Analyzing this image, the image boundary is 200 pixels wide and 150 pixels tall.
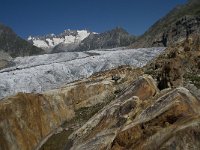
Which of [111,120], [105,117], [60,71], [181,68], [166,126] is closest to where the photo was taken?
[166,126]

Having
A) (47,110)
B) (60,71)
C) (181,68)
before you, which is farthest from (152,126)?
(60,71)

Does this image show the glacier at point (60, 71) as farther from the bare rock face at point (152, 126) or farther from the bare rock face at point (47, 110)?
the bare rock face at point (152, 126)

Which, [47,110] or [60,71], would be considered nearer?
[47,110]

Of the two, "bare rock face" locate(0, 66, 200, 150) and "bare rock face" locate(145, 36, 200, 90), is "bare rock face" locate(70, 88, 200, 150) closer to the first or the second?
"bare rock face" locate(0, 66, 200, 150)

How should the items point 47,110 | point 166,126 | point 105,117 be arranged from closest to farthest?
1. point 166,126
2. point 105,117
3. point 47,110

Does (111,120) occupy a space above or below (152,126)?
below

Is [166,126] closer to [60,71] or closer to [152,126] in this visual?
[152,126]

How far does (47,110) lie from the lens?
28.0 m

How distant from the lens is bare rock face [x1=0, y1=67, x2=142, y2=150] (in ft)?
81.7

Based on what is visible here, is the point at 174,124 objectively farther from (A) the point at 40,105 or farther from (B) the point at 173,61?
(A) the point at 40,105

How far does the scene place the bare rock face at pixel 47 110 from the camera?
2491cm

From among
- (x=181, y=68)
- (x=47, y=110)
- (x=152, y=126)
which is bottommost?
(x=47, y=110)

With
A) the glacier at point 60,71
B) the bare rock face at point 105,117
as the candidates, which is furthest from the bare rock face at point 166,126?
the glacier at point 60,71

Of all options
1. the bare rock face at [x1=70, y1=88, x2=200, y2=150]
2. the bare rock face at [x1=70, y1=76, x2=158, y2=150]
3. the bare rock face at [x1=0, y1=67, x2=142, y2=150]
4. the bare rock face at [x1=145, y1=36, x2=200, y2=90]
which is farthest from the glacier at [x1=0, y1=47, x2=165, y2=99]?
the bare rock face at [x1=70, y1=88, x2=200, y2=150]
